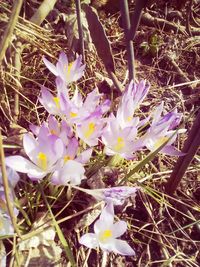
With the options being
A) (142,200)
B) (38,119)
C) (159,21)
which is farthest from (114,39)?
(142,200)

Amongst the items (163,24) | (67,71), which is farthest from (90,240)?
(163,24)

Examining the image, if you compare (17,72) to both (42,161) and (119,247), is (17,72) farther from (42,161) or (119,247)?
(119,247)

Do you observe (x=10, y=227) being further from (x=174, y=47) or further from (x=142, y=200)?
(x=174, y=47)

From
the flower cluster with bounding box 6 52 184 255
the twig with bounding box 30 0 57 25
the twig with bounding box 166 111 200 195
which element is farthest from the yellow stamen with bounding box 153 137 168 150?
the twig with bounding box 30 0 57 25

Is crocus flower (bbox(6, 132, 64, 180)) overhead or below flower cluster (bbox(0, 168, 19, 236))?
overhead

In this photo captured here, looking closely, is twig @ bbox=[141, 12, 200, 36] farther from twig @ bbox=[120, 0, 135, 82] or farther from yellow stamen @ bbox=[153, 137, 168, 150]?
yellow stamen @ bbox=[153, 137, 168, 150]

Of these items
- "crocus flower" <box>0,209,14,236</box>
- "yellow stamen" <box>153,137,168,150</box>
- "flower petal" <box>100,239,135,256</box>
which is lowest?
"flower petal" <box>100,239,135,256</box>

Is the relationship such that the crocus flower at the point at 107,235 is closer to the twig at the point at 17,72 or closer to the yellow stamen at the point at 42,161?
the yellow stamen at the point at 42,161
